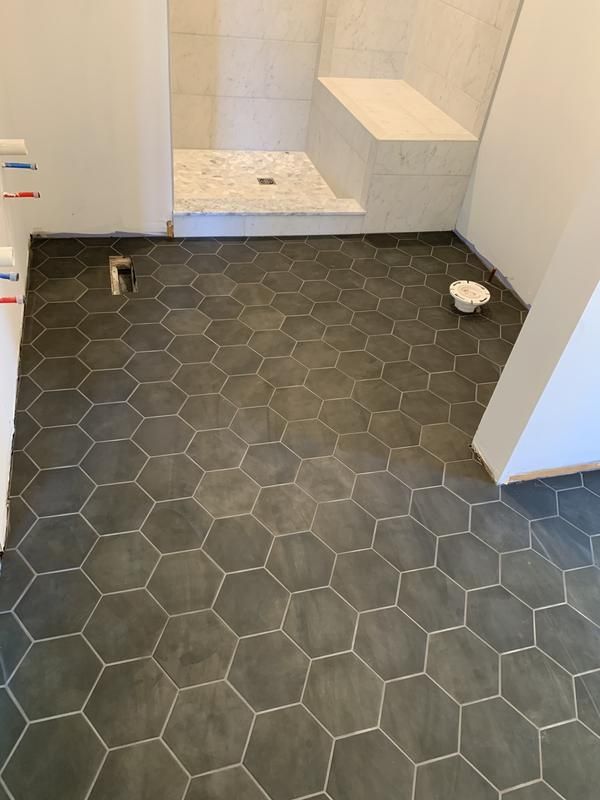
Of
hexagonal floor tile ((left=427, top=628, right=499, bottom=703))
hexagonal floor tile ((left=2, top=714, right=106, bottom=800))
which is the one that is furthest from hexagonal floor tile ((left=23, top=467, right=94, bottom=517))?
hexagonal floor tile ((left=427, top=628, right=499, bottom=703))

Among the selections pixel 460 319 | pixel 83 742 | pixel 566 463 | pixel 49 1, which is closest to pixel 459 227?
pixel 460 319

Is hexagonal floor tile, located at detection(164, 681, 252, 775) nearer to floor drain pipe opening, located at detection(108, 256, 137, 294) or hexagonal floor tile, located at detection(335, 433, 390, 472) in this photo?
hexagonal floor tile, located at detection(335, 433, 390, 472)

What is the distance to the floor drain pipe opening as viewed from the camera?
2.89 metres

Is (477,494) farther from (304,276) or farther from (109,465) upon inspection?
(304,276)

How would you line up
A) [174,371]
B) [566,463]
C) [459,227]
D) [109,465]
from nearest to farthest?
[109,465] < [566,463] < [174,371] < [459,227]

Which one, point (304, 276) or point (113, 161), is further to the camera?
point (304, 276)

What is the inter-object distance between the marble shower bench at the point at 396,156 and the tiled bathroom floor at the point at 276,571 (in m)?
0.99

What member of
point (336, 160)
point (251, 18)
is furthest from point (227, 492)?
point (251, 18)

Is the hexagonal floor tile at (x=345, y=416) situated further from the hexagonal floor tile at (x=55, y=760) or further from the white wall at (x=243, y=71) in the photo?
the white wall at (x=243, y=71)

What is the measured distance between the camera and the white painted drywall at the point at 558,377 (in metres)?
1.70

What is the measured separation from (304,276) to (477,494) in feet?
5.06

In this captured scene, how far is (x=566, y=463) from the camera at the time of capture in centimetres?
226

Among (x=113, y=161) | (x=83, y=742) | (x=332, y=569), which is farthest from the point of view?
(x=113, y=161)

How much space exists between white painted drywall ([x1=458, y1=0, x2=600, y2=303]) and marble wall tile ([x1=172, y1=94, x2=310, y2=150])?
1.50 meters
